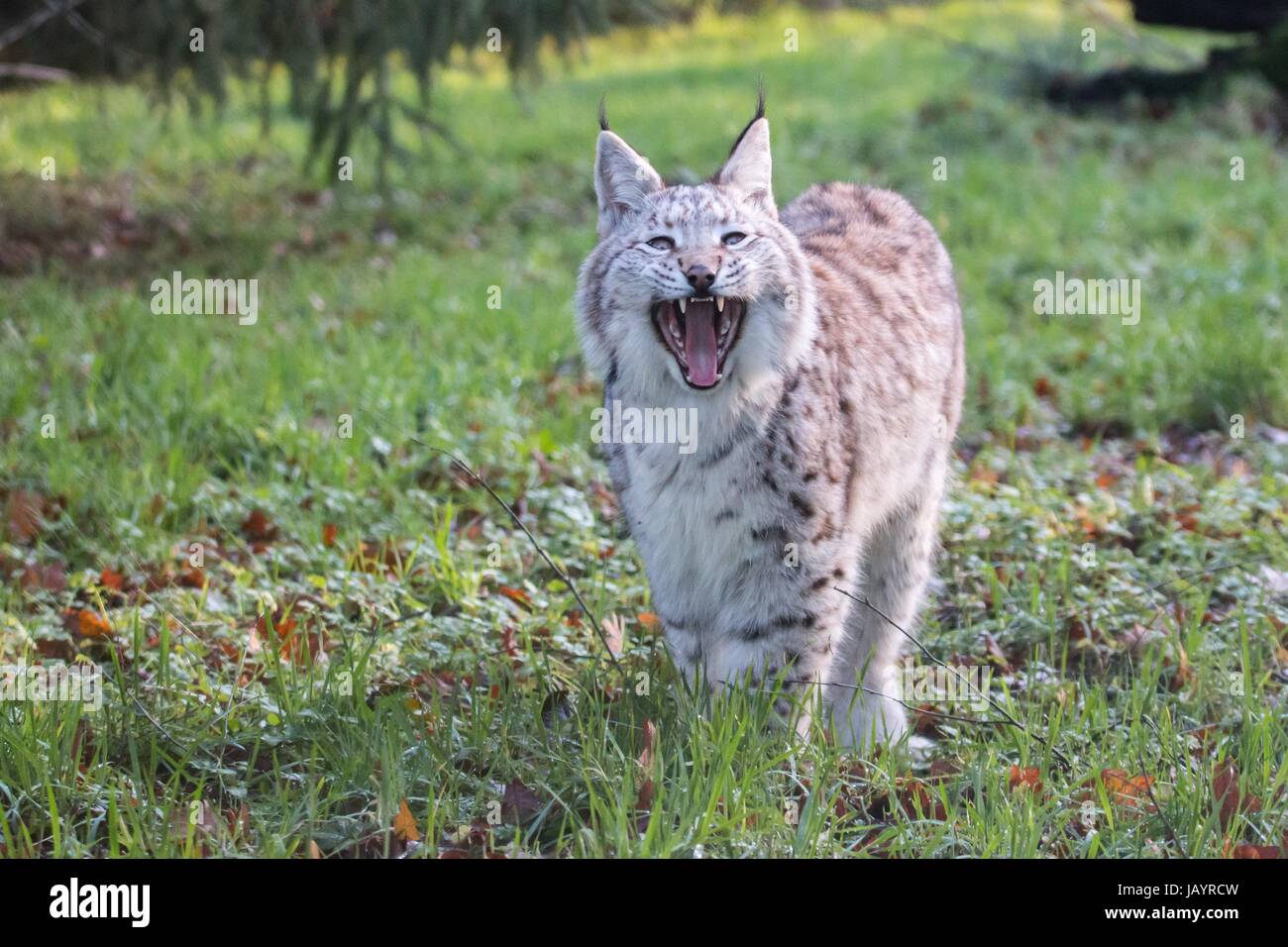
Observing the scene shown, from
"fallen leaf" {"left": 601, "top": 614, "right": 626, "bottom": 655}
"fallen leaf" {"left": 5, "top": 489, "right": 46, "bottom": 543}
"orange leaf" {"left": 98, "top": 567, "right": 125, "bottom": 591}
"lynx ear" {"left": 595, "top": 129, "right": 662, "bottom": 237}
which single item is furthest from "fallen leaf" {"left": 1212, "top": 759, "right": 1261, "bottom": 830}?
"fallen leaf" {"left": 5, "top": 489, "right": 46, "bottom": 543}

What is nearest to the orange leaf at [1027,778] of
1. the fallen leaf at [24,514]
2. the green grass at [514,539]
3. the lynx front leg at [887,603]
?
the green grass at [514,539]

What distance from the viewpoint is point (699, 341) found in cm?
401

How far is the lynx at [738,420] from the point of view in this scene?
404 centimetres

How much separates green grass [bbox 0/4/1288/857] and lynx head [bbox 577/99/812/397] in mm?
918

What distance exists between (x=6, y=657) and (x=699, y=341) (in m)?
2.43

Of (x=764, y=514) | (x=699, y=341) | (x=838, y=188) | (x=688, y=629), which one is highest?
(x=838, y=188)

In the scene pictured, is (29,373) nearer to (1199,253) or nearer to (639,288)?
(639,288)

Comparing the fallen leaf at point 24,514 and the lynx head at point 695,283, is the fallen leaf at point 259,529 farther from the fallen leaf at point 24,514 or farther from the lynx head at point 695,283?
the lynx head at point 695,283

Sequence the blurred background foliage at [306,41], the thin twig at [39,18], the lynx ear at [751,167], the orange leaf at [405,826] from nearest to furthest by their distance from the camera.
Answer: the orange leaf at [405,826] → the lynx ear at [751,167] → the thin twig at [39,18] → the blurred background foliage at [306,41]

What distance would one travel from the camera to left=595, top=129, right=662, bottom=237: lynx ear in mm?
4238

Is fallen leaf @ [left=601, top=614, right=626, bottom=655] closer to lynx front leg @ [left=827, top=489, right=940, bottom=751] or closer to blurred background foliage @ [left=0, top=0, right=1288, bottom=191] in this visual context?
lynx front leg @ [left=827, top=489, right=940, bottom=751]

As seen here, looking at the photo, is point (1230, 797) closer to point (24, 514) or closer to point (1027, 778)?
point (1027, 778)

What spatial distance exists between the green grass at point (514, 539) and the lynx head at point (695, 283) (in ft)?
3.01
